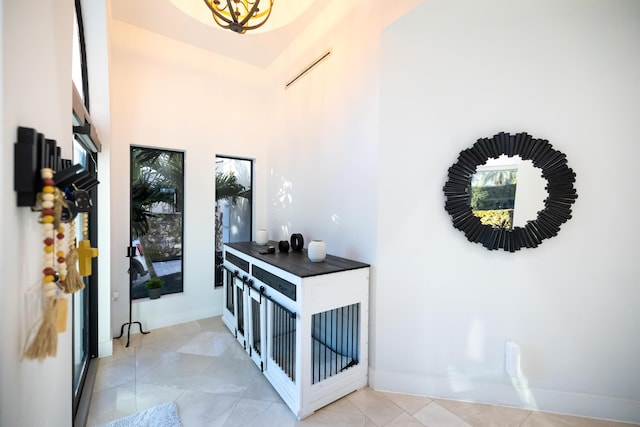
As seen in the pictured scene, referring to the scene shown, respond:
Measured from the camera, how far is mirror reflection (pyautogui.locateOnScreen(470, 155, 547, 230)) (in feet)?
6.40

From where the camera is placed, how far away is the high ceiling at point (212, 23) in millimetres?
2756

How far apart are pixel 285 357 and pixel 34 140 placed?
2101 millimetres

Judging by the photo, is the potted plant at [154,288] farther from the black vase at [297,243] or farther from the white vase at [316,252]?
the white vase at [316,252]

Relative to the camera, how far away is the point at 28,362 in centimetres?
75

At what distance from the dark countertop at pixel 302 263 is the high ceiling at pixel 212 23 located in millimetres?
2346

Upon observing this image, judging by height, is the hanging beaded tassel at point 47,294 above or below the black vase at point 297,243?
above

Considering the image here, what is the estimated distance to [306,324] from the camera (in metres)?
1.91

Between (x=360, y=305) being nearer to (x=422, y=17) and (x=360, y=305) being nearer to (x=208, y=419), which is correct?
(x=208, y=419)

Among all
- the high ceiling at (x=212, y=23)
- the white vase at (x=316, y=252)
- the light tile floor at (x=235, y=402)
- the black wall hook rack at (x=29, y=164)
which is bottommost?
the light tile floor at (x=235, y=402)

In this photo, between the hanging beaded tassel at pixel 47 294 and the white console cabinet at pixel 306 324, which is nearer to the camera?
the hanging beaded tassel at pixel 47 294

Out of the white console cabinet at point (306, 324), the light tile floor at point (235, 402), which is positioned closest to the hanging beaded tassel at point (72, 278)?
the white console cabinet at point (306, 324)

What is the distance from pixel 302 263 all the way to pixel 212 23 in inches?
112

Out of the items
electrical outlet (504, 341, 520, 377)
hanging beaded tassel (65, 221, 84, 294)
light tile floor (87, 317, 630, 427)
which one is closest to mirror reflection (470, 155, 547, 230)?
electrical outlet (504, 341, 520, 377)

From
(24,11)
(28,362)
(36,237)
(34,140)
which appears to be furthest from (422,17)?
(28,362)
